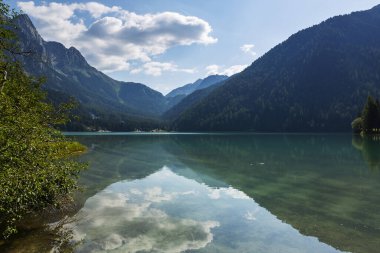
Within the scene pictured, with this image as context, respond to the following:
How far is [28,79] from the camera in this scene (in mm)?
27750

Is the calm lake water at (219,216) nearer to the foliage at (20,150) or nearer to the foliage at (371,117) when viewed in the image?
the foliage at (20,150)

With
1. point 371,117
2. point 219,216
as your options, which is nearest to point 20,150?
point 219,216

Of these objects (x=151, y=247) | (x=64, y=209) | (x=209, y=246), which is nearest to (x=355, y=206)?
(x=209, y=246)

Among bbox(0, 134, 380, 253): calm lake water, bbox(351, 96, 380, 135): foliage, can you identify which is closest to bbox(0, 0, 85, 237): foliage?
bbox(0, 134, 380, 253): calm lake water

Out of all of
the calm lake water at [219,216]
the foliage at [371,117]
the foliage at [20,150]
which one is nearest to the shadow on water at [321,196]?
the calm lake water at [219,216]

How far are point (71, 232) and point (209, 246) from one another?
890 centimetres

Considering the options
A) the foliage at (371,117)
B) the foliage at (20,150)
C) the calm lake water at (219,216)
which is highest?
the foliage at (371,117)

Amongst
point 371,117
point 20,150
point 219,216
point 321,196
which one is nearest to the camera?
point 20,150

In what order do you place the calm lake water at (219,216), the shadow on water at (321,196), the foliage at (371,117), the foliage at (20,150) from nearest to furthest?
the foliage at (20,150), the calm lake water at (219,216), the shadow on water at (321,196), the foliage at (371,117)

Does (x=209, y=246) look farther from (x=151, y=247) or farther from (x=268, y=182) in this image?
(x=268, y=182)

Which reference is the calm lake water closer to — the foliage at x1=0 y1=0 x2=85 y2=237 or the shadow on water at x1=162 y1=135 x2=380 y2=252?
the shadow on water at x1=162 y1=135 x2=380 y2=252

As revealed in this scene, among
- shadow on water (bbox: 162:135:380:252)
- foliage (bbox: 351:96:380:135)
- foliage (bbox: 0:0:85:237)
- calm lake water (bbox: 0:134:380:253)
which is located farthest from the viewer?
foliage (bbox: 351:96:380:135)

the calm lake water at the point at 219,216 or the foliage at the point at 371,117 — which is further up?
the foliage at the point at 371,117

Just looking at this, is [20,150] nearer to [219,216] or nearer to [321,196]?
[219,216]
